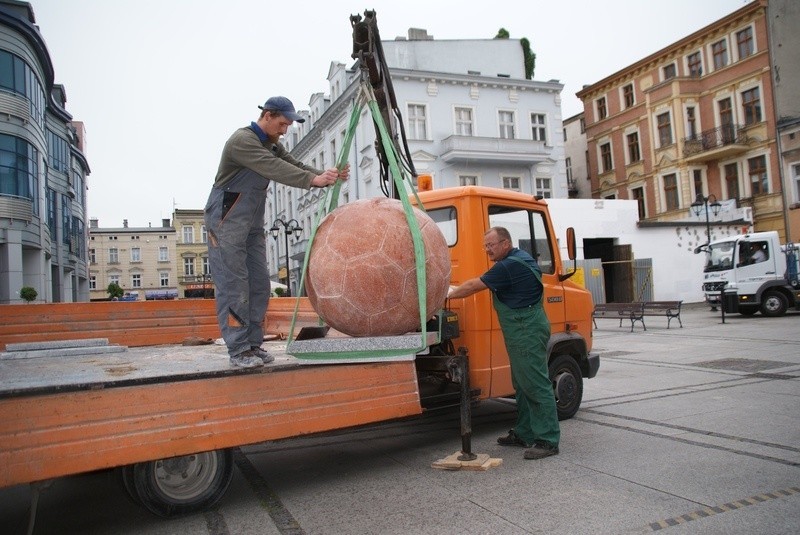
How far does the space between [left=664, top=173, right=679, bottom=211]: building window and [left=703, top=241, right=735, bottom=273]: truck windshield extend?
574 inches

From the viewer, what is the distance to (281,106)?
455 cm

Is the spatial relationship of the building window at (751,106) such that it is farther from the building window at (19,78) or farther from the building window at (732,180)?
the building window at (19,78)

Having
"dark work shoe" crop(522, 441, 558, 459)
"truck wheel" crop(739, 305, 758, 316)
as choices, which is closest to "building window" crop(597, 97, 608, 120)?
"truck wheel" crop(739, 305, 758, 316)

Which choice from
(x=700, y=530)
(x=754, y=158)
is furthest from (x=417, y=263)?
(x=754, y=158)

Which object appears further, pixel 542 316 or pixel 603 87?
pixel 603 87

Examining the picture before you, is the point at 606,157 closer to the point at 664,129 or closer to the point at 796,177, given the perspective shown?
the point at 664,129

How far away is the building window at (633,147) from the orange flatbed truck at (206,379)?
3588cm

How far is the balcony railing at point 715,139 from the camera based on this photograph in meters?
33.0

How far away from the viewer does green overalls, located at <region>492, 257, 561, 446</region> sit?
528 cm

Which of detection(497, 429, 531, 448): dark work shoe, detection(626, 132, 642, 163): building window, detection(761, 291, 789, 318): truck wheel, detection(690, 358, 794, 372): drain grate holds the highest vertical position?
detection(626, 132, 642, 163): building window

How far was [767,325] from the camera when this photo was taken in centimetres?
1775

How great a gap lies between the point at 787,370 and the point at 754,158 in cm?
2805

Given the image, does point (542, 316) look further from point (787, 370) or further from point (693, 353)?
point (693, 353)

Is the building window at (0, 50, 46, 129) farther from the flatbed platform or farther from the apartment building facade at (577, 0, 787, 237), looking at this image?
the apartment building facade at (577, 0, 787, 237)
